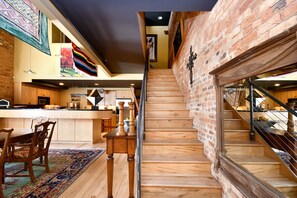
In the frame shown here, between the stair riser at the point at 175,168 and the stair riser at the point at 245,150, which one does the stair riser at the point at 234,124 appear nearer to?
the stair riser at the point at 245,150

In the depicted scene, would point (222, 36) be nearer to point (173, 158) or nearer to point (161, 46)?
point (173, 158)

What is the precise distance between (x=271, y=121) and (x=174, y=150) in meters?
1.41

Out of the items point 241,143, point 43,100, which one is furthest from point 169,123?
point 43,100

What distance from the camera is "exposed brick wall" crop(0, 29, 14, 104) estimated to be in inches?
A: 289

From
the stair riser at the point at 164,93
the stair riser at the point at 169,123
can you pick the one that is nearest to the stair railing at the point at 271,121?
the stair riser at the point at 169,123

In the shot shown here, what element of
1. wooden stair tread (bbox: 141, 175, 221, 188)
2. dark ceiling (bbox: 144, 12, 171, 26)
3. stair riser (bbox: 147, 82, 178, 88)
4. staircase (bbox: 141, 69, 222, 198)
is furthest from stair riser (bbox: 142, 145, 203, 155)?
dark ceiling (bbox: 144, 12, 171, 26)

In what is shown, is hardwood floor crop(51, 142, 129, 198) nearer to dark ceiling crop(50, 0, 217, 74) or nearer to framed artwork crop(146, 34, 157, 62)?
dark ceiling crop(50, 0, 217, 74)

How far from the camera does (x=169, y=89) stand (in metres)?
5.10

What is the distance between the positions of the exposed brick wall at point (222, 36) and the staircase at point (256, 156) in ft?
0.86

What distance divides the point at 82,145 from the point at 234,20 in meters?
5.58

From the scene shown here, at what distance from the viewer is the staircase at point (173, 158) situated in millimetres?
2289

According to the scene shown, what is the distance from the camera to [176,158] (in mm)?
2771

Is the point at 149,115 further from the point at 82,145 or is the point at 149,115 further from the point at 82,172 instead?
the point at 82,145

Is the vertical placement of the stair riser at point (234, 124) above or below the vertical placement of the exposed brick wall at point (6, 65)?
below
